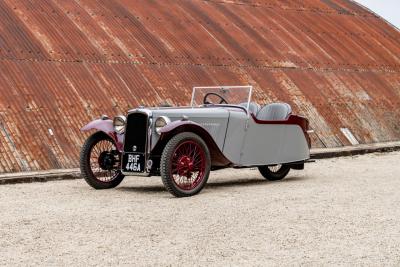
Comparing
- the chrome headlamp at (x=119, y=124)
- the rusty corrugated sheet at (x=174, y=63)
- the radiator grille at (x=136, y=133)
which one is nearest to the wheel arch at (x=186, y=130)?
the radiator grille at (x=136, y=133)

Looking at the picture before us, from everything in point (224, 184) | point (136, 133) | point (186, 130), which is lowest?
point (224, 184)

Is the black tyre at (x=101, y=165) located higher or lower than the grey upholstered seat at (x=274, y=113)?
lower

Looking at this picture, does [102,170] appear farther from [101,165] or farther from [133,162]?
[133,162]

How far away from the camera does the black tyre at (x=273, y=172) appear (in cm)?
1029

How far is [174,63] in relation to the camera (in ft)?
49.2

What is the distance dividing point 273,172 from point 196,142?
2359 millimetres

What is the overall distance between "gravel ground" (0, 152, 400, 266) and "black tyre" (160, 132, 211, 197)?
0.18 metres

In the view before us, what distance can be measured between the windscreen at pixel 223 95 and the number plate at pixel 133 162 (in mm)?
2064

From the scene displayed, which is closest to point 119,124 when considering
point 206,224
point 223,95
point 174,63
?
point 223,95

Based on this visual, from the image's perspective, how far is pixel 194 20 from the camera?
17.5 meters

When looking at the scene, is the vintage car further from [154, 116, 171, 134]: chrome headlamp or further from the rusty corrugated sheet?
the rusty corrugated sheet

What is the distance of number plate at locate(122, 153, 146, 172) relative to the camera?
8492 mm

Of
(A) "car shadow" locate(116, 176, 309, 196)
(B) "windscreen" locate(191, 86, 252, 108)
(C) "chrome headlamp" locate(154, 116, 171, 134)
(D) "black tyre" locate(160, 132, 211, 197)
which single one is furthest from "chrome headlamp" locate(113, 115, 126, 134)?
(B) "windscreen" locate(191, 86, 252, 108)

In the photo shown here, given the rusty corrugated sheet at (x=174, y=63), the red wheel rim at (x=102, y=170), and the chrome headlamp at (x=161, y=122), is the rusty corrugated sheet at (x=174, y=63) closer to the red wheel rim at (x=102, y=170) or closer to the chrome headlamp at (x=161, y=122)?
the red wheel rim at (x=102, y=170)
